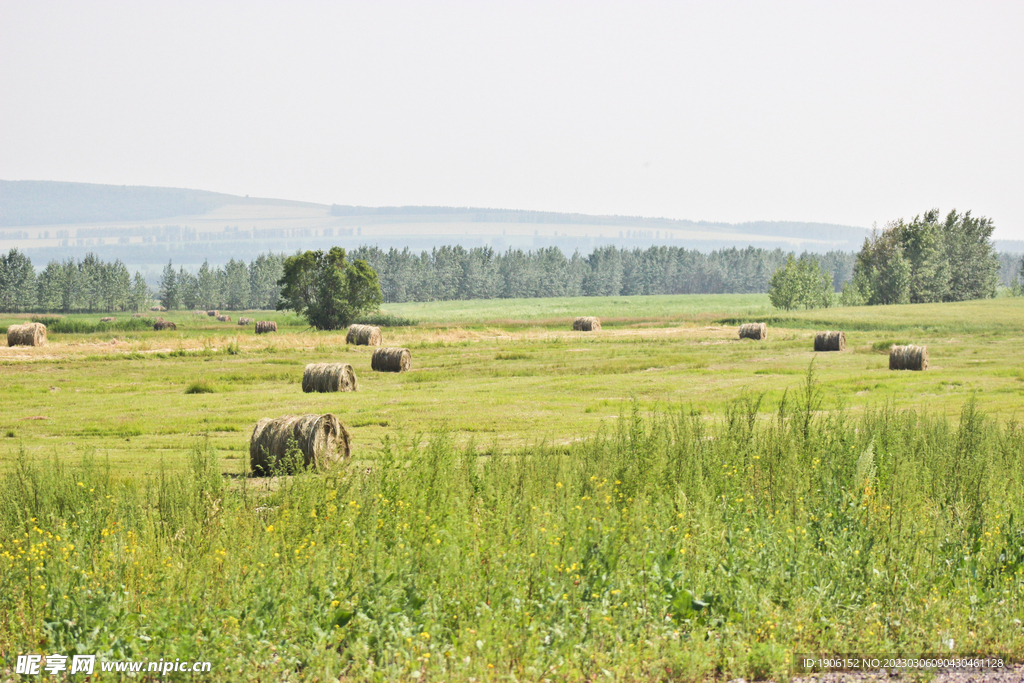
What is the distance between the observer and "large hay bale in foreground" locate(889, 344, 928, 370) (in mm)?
34688

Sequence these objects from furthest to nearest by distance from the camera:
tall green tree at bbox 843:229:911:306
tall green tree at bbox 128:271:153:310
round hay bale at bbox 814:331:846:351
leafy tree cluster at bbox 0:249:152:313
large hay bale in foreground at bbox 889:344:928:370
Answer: tall green tree at bbox 128:271:153:310, leafy tree cluster at bbox 0:249:152:313, tall green tree at bbox 843:229:911:306, round hay bale at bbox 814:331:846:351, large hay bale in foreground at bbox 889:344:928:370

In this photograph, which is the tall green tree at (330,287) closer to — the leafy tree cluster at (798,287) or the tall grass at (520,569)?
the leafy tree cluster at (798,287)

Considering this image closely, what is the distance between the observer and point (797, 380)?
30.8 meters

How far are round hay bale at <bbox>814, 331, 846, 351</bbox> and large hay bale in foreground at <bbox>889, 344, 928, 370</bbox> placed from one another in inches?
422

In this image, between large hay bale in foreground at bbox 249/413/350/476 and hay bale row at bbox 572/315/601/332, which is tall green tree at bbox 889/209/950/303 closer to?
hay bale row at bbox 572/315/601/332

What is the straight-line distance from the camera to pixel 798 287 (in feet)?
365

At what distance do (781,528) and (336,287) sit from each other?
6973 cm

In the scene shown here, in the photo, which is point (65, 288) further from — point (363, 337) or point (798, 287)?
point (363, 337)

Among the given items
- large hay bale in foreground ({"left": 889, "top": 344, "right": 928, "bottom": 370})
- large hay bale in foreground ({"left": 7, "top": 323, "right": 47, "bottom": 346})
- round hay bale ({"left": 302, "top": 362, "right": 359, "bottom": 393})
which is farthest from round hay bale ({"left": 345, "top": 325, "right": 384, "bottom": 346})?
large hay bale in foreground ({"left": 889, "top": 344, "right": 928, "bottom": 370})


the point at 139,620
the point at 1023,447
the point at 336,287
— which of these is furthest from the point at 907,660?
the point at 336,287

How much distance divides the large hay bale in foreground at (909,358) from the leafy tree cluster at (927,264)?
284 feet

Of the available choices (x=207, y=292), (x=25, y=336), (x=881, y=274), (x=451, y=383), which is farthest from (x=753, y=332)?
(x=207, y=292)

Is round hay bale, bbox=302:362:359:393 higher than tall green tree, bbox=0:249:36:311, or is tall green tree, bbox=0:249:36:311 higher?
round hay bale, bbox=302:362:359:393

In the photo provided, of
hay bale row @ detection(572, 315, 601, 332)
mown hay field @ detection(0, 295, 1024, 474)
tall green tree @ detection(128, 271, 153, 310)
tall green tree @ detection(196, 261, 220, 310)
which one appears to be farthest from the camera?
tall green tree @ detection(196, 261, 220, 310)
